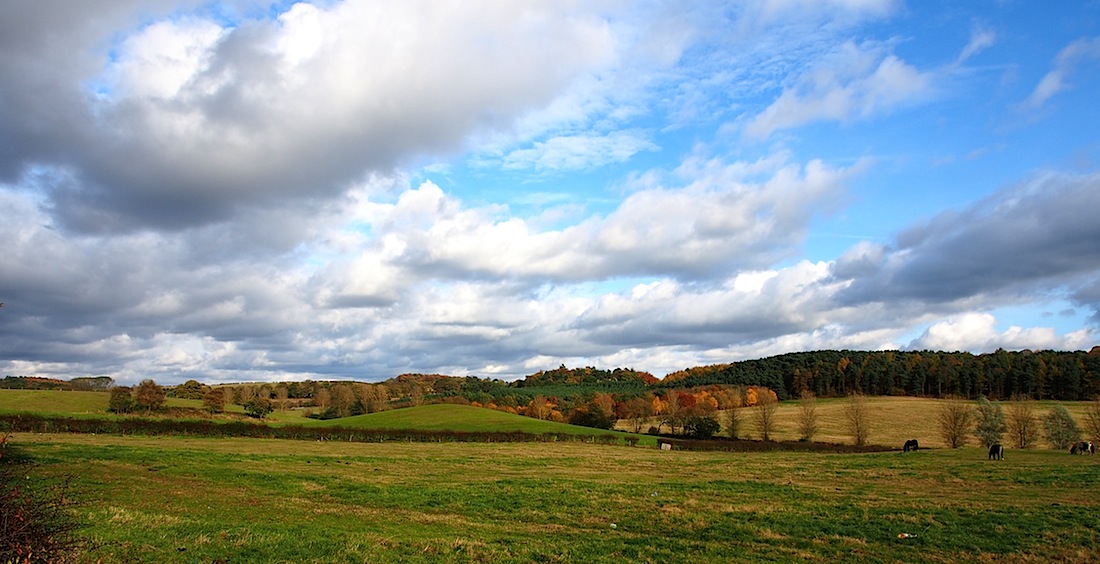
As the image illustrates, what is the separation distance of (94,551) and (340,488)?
17101 millimetres

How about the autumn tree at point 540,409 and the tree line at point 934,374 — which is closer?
the tree line at point 934,374

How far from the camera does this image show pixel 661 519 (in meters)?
20.7

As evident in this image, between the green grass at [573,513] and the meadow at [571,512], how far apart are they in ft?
0.26

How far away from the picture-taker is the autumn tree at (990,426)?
252 feet

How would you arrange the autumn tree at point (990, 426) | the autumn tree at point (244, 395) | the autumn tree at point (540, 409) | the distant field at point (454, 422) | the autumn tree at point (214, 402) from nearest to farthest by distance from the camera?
the autumn tree at point (990, 426)
the distant field at point (454, 422)
the autumn tree at point (214, 402)
the autumn tree at point (540, 409)
the autumn tree at point (244, 395)

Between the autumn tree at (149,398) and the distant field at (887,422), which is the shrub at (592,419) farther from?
the autumn tree at (149,398)

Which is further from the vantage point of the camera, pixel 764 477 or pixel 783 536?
pixel 764 477

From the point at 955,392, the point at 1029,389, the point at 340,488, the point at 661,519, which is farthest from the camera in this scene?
the point at 955,392

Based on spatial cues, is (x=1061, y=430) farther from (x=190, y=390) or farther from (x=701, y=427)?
(x=190, y=390)

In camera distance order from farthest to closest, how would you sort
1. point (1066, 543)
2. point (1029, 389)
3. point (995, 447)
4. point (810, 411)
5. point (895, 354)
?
point (895, 354)
point (1029, 389)
point (810, 411)
point (995, 447)
point (1066, 543)

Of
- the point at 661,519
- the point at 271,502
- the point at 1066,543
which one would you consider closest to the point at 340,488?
the point at 271,502

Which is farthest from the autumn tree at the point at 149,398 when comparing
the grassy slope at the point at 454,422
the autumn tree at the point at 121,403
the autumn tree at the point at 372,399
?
the autumn tree at the point at 372,399

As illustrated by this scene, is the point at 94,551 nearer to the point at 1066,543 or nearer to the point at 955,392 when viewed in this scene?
the point at 1066,543

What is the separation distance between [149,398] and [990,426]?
132320 mm
